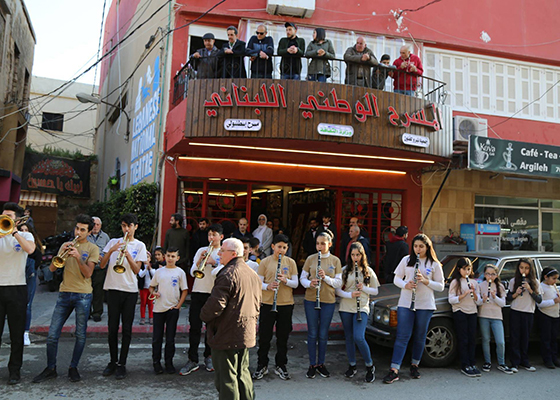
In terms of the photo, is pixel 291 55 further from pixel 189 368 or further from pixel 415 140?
pixel 189 368

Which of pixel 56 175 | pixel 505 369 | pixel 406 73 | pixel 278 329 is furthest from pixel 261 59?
pixel 56 175

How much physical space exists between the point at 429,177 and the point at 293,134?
5.14 metres

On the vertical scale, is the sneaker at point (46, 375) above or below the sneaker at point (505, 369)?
above

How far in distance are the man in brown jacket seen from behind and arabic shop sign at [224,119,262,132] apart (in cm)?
471

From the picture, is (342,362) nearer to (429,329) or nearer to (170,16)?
(429,329)

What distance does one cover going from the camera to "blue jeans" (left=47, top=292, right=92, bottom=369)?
5387 millimetres

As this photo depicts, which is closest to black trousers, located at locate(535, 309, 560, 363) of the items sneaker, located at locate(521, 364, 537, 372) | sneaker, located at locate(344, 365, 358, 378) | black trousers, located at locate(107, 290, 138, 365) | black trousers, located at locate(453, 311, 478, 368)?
sneaker, located at locate(521, 364, 537, 372)

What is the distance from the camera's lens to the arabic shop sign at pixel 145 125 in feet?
38.3

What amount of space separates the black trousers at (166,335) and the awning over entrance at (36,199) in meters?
15.5

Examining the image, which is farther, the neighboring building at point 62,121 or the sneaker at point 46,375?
the neighboring building at point 62,121

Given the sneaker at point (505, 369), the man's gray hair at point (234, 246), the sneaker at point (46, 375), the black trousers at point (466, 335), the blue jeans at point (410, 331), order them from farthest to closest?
the sneaker at point (505, 369)
the black trousers at point (466, 335)
the blue jeans at point (410, 331)
the sneaker at point (46, 375)
the man's gray hair at point (234, 246)

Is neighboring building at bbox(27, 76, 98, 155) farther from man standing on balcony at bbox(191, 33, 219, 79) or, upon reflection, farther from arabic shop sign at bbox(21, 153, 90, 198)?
man standing on balcony at bbox(191, 33, 219, 79)

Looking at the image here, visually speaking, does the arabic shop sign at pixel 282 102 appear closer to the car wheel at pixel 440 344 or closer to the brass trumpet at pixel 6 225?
the car wheel at pixel 440 344

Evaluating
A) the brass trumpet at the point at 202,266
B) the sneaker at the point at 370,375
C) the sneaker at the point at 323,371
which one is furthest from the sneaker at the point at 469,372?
the brass trumpet at the point at 202,266
